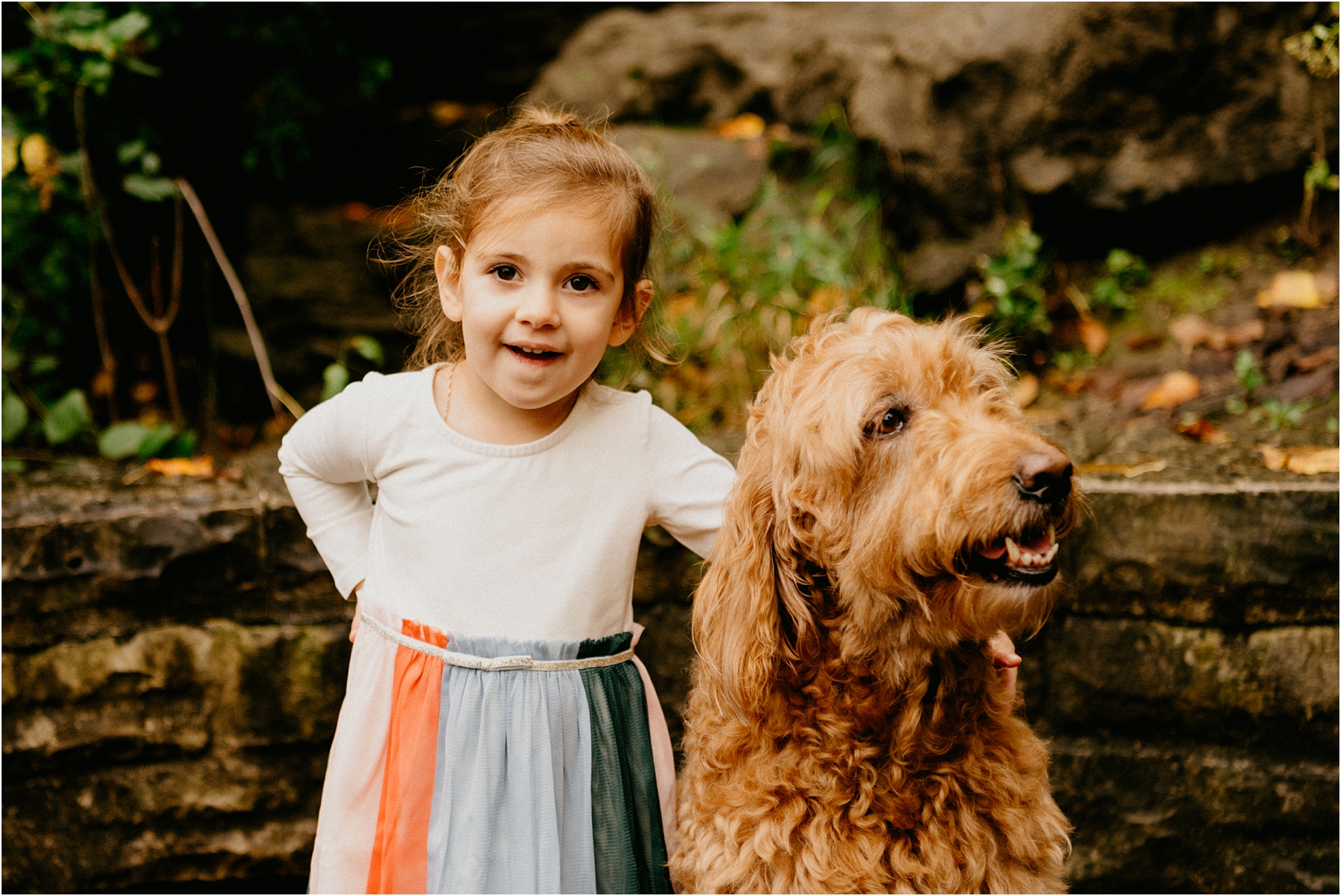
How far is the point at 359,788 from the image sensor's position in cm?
208

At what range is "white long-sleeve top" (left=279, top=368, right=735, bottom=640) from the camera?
2039 millimetres

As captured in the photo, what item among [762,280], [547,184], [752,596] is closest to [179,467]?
[547,184]

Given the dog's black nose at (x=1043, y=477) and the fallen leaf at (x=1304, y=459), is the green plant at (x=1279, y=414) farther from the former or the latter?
the dog's black nose at (x=1043, y=477)

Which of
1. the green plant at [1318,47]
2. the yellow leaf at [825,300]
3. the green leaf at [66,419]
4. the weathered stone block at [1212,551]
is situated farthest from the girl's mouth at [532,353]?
the green plant at [1318,47]

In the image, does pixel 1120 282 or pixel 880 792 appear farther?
pixel 1120 282

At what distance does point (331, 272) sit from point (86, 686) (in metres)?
3.06

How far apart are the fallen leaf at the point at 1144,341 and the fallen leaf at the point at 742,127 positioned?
7.47 feet

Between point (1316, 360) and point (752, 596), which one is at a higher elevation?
point (1316, 360)

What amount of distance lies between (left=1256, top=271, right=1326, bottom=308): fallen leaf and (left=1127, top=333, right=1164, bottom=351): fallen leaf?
370mm

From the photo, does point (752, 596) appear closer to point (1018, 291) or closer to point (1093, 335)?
point (1018, 291)

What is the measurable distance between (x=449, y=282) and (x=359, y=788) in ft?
3.65

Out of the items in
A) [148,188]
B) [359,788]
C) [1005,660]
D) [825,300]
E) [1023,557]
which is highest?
[148,188]

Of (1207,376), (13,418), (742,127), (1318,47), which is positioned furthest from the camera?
(742,127)

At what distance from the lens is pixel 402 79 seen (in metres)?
6.16
